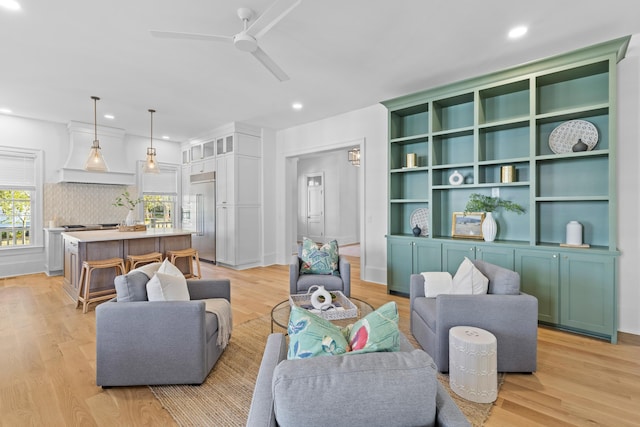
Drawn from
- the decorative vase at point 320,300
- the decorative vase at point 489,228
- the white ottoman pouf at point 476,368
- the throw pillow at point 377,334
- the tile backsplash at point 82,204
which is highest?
the tile backsplash at point 82,204

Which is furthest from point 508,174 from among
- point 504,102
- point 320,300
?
point 320,300

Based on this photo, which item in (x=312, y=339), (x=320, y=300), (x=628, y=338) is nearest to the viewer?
(x=312, y=339)

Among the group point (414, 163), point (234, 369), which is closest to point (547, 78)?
point (414, 163)

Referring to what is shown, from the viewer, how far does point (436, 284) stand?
111 inches

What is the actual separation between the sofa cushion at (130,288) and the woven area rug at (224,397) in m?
0.64

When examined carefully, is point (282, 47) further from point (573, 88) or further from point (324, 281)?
point (573, 88)

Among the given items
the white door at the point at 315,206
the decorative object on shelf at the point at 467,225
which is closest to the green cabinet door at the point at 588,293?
the decorative object on shelf at the point at 467,225

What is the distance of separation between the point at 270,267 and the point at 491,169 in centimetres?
431

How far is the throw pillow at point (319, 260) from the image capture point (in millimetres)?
3799

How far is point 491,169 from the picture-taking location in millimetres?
3939

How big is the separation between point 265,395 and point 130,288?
1635 mm

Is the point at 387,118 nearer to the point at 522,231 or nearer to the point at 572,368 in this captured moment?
the point at 522,231

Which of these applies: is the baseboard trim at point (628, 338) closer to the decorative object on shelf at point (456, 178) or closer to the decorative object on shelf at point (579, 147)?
the decorative object on shelf at point (579, 147)

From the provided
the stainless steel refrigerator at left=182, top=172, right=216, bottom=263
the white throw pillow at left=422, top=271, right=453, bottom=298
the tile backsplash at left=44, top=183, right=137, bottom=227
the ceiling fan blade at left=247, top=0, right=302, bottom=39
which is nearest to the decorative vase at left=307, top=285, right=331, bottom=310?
the white throw pillow at left=422, top=271, right=453, bottom=298
